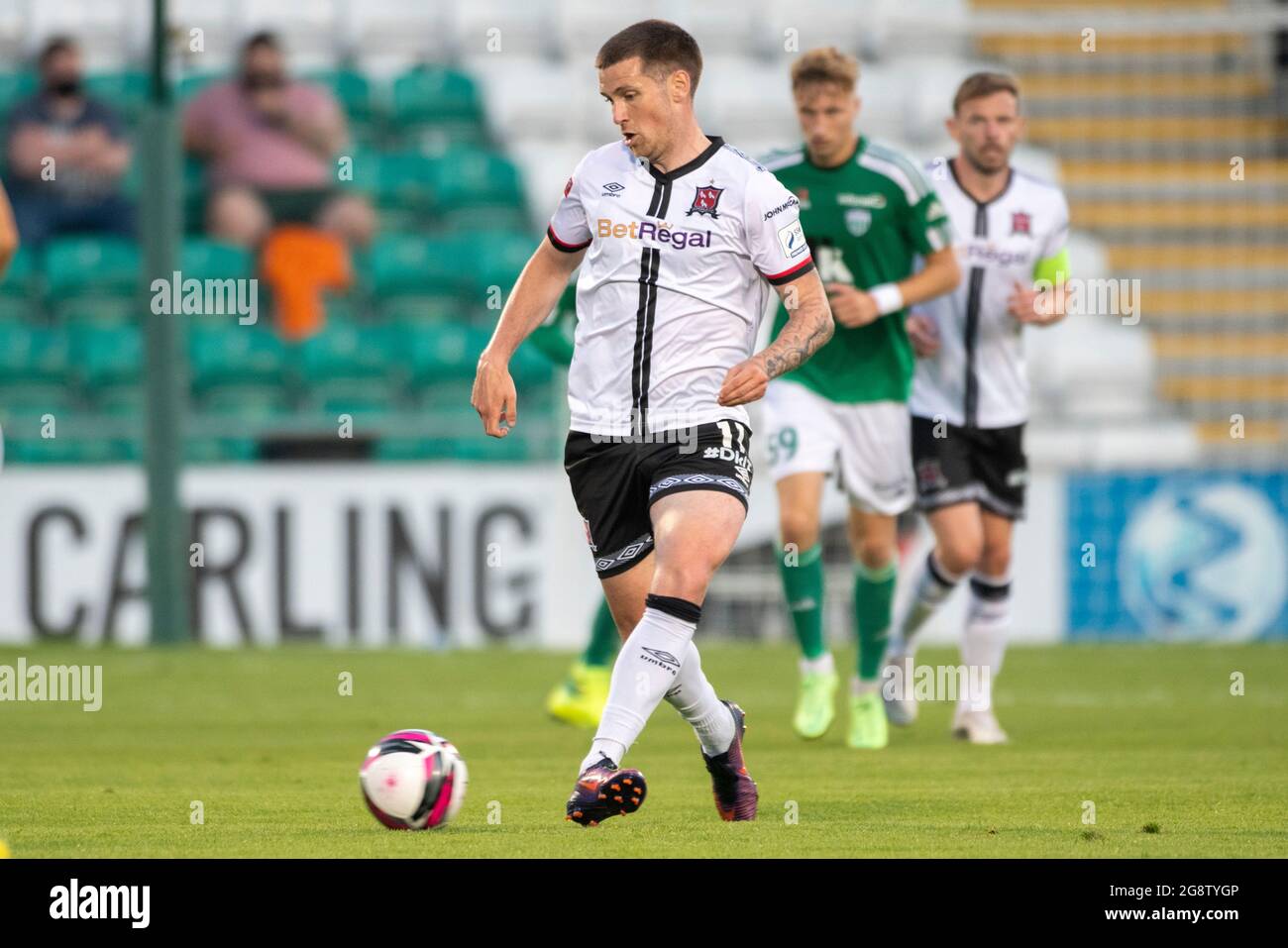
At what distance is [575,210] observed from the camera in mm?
6395

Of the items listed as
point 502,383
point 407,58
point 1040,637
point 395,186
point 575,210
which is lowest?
point 1040,637

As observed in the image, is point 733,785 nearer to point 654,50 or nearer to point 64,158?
point 654,50

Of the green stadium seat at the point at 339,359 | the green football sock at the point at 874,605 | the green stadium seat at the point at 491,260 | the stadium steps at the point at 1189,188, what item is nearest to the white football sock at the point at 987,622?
the green football sock at the point at 874,605

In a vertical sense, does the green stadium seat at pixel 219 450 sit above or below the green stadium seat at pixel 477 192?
below

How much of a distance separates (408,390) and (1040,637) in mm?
4751

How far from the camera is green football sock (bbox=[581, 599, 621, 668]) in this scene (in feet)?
31.7

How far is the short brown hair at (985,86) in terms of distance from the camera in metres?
9.12

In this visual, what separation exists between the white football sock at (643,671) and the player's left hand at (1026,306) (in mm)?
3674

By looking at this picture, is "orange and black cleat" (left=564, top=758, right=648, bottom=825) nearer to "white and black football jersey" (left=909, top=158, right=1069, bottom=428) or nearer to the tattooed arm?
the tattooed arm

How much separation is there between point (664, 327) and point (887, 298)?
2.65 metres

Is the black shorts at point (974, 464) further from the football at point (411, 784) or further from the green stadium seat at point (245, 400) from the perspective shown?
the green stadium seat at point (245, 400)

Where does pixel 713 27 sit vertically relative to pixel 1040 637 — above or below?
above
